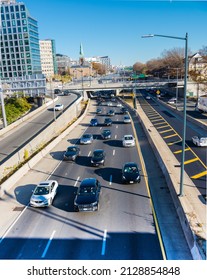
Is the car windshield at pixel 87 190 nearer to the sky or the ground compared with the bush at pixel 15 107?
nearer to the ground

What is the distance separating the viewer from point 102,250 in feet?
44.2

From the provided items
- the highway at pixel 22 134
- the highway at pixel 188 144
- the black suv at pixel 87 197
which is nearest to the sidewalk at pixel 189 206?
the highway at pixel 188 144

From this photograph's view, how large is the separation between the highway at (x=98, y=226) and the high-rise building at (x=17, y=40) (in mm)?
82091

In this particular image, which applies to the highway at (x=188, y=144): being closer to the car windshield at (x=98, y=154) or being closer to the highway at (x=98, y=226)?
the highway at (x=98, y=226)

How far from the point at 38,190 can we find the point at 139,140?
1972 cm

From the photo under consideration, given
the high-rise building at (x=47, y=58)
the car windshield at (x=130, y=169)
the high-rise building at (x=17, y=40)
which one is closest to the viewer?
the car windshield at (x=130, y=169)

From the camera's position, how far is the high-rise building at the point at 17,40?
303 ft

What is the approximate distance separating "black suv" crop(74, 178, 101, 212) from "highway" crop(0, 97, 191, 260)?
423 millimetres

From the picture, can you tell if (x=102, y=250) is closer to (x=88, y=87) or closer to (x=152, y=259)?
(x=152, y=259)

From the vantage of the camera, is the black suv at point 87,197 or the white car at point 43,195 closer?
the black suv at point 87,197

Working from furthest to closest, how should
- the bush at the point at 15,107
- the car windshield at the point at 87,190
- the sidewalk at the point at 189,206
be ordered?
the bush at the point at 15,107 < the car windshield at the point at 87,190 < the sidewalk at the point at 189,206

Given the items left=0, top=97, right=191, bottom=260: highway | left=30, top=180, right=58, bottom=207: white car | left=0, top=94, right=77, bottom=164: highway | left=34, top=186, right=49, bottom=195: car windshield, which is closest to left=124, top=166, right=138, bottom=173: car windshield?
left=0, top=97, right=191, bottom=260: highway

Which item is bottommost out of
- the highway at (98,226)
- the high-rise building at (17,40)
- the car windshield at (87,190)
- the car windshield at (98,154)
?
the highway at (98,226)
